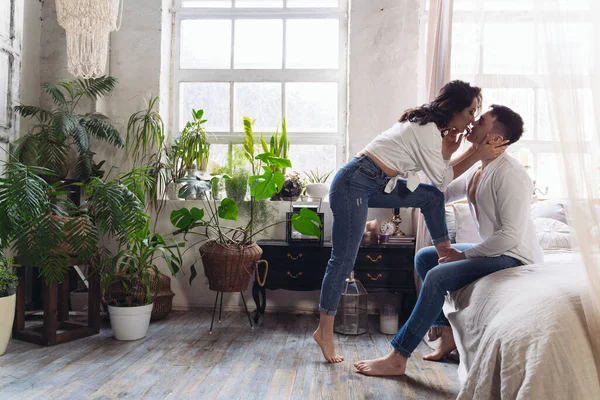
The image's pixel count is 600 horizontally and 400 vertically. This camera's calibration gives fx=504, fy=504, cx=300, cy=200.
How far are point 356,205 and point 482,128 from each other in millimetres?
705

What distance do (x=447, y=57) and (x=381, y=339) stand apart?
184 cm

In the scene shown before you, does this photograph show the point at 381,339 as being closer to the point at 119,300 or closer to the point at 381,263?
the point at 381,263

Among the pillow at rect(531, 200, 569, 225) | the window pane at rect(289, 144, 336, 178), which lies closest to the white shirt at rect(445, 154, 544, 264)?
the pillow at rect(531, 200, 569, 225)

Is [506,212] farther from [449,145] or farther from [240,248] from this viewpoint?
[240,248]

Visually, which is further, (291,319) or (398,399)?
(291,319)

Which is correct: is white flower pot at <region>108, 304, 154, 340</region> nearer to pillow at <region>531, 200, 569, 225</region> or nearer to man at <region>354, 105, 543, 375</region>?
man at <region>354, 105, 543, 375</region>

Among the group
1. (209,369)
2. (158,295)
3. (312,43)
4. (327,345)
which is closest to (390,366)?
(327,345)

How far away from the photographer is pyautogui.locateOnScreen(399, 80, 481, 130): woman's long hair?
2385 millimetres

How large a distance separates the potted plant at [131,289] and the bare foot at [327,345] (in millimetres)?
1124

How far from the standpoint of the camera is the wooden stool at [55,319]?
298 centimetres

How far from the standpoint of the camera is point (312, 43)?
4.50 m

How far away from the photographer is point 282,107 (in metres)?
4.49

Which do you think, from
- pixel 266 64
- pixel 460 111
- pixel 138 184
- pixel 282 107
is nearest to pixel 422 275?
pixel 460 111

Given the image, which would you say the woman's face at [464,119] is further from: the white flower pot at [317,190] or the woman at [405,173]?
the white flower pot at [317,190]
